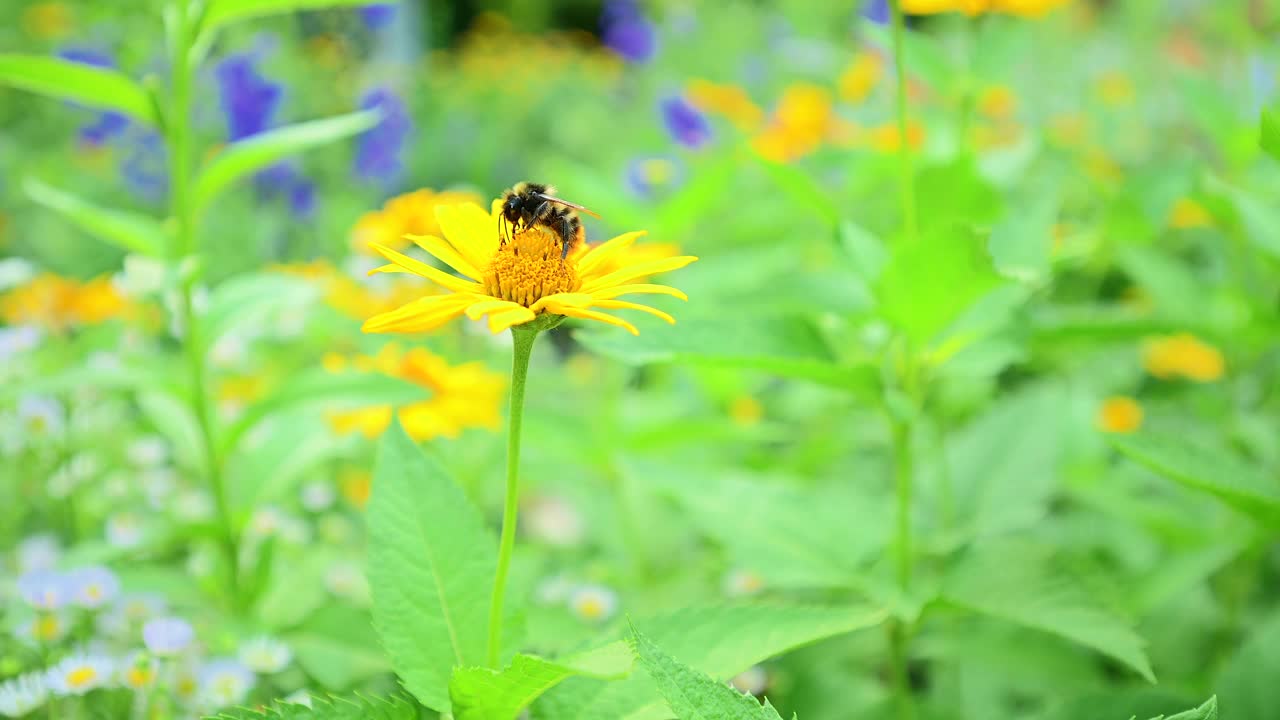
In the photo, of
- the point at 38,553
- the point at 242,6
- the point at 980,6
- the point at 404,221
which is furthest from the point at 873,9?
the point at 38,553

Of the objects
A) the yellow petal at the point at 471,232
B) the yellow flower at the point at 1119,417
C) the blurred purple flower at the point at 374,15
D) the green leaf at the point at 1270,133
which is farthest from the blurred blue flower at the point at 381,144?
the green leaf at the point at 1270,133

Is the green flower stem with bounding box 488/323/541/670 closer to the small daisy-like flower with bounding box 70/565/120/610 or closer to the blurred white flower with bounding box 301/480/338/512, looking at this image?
the small daisy-like flower with bounding box 70/565/120/610

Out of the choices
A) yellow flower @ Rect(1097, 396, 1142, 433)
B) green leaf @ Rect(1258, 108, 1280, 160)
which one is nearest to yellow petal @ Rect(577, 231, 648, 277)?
green leaf @ Rect(1258, 108, 1280, 160)

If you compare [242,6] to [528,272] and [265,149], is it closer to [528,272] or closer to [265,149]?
[265,149]

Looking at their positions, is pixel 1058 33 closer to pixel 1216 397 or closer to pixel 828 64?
pixel 828 64

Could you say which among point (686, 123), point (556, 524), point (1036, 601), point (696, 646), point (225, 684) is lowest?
point (556, 524)

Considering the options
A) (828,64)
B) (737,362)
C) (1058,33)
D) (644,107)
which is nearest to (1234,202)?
(737,362)
